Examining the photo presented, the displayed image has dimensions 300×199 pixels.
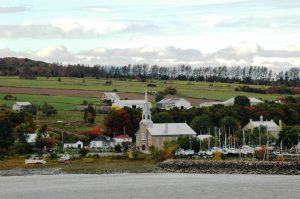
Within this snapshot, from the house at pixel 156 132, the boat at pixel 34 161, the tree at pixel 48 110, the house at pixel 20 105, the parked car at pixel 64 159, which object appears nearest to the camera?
the boat at pixel 34 161

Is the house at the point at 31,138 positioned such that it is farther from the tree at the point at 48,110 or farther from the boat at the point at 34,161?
the tree at the point at 48,110

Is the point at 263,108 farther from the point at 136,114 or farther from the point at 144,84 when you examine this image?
the point at 144,84

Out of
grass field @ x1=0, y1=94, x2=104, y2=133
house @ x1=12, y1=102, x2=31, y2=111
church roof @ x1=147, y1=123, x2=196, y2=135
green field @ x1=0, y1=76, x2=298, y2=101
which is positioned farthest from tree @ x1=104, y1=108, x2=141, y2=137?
green field @ x1=0, y1=76, x2=298, y2=101

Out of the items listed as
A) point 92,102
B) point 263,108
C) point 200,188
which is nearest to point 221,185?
point 200,188

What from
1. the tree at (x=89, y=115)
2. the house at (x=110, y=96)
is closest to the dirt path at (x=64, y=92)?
the house at (x=110, y=96)

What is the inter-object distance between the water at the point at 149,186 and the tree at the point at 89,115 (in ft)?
133

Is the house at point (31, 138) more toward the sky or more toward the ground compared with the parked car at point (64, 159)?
more toward the sky

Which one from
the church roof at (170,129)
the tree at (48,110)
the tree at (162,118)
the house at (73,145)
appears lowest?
the house at (73,145)

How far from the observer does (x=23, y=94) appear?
15462 cm

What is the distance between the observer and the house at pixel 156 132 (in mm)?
114875

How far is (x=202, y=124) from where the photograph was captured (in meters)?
125

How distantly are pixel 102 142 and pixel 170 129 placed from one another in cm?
1034

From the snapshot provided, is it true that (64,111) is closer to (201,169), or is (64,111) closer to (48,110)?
(48,110)

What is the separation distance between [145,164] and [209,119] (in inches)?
1109
